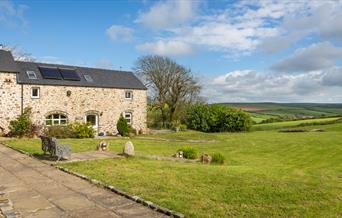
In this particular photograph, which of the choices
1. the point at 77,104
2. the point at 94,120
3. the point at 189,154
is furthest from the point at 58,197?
the point at 94,120

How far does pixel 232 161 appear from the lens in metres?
18.1

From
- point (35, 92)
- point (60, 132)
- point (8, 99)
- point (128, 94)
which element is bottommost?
point (60, 132)

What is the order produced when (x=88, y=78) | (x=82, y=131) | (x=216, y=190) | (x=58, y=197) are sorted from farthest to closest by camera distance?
(x=88, y=78), (x=82, y=131), (x=216, y=190), (x=58, y=197)

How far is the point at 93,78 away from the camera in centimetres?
3362

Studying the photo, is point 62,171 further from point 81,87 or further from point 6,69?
point 81,87

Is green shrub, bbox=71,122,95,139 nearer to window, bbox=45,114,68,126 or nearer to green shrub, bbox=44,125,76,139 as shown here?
green shrub, bbox=44,125,76,139

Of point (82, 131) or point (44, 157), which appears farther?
point (82, 131)

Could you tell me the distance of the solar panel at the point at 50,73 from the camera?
29.9 m

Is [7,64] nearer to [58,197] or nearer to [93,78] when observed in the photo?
[93,78]

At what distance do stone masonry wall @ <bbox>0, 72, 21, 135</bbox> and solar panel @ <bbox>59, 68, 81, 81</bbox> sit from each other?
4.74 metres

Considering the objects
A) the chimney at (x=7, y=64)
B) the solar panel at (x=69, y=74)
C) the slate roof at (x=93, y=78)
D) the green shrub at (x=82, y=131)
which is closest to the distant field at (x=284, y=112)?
the slate roof at (x=93, y=78)

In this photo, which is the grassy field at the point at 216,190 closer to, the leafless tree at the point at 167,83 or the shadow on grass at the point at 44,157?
the shadow on grass at the point at 44,157

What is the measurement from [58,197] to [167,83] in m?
38.9

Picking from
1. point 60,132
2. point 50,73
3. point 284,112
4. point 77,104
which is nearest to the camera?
point 60,132
